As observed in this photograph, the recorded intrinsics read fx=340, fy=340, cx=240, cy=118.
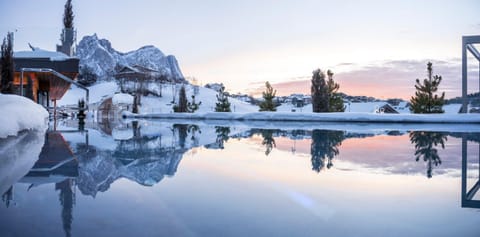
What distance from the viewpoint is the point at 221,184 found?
2.18 metres

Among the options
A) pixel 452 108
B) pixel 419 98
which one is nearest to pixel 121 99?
pixel 419 98

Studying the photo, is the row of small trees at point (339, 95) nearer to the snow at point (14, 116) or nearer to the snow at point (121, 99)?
the snow at point (14, 116)

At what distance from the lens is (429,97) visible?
17734mm

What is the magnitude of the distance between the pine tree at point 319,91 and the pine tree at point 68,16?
54.5 ft

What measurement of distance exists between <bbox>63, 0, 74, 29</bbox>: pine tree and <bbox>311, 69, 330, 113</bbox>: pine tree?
16.6 meters

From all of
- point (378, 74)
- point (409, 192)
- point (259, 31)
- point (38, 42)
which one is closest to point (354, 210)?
point (409, 192)

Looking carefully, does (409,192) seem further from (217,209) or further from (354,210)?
(217,209)

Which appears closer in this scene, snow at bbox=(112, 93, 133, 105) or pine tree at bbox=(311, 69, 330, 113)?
pine tree at bbox=(311, 69, 330, 113)

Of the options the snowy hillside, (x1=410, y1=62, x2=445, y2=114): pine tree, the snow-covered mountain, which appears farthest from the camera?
the snow-covered mountain

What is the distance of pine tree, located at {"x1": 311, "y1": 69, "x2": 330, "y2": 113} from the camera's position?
1520cm

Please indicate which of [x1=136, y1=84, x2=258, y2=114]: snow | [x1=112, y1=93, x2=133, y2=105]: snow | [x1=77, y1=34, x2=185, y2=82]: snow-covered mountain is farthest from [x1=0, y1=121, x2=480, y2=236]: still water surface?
[x1=77, y1=34, x2=185, y2=82]: snow-covered mountain

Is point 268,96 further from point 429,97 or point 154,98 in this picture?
point 154,98

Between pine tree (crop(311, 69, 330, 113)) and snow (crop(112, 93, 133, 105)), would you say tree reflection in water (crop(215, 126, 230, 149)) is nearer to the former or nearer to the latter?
pine tree (crop(311, 69, 330, 113))

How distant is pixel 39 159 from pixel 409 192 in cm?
302
